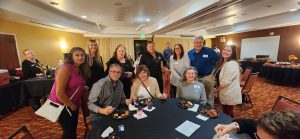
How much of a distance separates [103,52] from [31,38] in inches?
193

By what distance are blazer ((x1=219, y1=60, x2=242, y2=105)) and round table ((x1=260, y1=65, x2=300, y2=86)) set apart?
4.54 metres

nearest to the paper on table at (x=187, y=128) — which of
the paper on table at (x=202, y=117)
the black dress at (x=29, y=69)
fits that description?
the paper on table at (x=202, y=117)

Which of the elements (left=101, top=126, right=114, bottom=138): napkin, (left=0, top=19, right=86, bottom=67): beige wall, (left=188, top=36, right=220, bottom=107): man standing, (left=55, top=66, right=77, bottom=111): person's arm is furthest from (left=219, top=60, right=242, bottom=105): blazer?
(left=0, top=19, right=86, bottom=67): beige wall

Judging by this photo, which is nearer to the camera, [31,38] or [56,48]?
[31,38]

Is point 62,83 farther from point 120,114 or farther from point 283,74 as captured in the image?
point 283,74

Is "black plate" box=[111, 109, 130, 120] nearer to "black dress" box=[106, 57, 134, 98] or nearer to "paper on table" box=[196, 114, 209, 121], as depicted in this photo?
"paper on table" box=[196, 114, 209, 121]

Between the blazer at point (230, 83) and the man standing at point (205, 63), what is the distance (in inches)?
11.3

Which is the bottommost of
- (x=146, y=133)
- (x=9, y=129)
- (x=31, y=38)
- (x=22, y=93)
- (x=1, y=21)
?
(x=9, y=129)

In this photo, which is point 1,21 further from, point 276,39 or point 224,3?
point 276,39

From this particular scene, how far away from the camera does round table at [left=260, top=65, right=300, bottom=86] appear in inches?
208

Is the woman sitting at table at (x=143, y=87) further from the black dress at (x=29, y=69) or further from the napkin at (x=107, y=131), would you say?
the black dress at (x=29, y=69)

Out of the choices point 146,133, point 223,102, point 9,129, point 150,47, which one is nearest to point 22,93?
point 9,129

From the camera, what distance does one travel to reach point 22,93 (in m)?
3.70

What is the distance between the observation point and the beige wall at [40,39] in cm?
463
